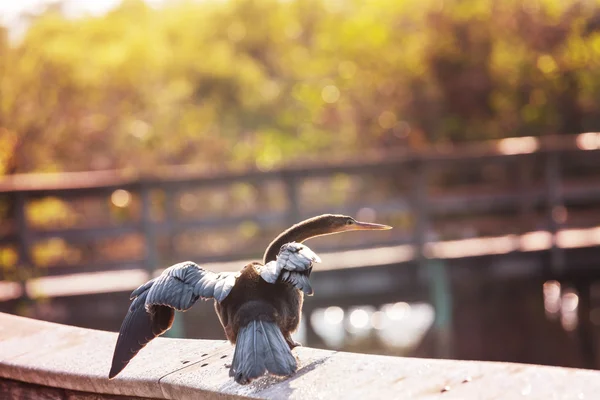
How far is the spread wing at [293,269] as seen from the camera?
2.52 meters

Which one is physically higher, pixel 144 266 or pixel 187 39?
pixel 187 39

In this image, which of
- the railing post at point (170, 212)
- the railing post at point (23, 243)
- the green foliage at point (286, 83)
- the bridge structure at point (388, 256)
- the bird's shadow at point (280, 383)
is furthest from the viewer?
the green foliage at point (286, 83)

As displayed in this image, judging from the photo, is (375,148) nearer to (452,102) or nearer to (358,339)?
(452,102)

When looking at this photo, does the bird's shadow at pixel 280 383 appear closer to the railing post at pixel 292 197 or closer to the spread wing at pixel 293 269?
the spread wing at pixel 293 269

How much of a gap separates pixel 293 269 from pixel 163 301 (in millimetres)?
408

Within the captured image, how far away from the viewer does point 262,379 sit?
2.41m

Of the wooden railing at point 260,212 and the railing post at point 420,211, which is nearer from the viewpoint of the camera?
the wooden railing at point 260,212

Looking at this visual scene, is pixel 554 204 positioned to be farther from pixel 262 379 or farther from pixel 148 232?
pixel 262 379

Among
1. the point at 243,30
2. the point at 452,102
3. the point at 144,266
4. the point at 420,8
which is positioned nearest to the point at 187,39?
the point at 243,30

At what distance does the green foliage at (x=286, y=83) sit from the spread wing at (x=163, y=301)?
10.2m

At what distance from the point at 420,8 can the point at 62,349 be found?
53.7ft

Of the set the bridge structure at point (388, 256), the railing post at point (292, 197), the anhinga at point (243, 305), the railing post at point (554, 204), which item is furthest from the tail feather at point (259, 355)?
the railing post at point (554, 204)

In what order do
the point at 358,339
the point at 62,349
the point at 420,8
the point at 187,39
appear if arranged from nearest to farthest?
the point at 62,349, the point at 358,339, the point at 420,8, the point at 187,39

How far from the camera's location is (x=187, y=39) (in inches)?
952
